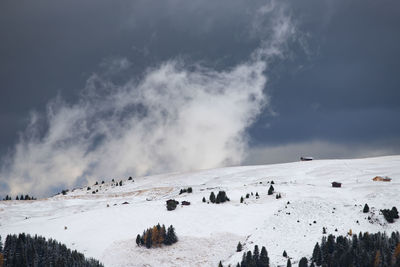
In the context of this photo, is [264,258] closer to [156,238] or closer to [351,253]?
[351,253]

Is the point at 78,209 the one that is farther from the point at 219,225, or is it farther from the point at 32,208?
the point at 219,225

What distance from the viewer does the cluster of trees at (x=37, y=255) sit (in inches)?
1989

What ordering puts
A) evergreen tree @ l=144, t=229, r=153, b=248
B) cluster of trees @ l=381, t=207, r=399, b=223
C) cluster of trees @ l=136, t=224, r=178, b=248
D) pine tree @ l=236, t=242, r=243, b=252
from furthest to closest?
cluster of trees @ l=136, t=224, r=178, b=248, evergreen tree @ l=144, t=229, r=153, b=248, cluster of trees @ l=381, t=207, r=399, b=223, pine tree @ l=236, t=242, r=243, b=252

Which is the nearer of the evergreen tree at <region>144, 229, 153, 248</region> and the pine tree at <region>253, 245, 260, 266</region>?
the pine tree at <region>253, 245, 260, 266</region>

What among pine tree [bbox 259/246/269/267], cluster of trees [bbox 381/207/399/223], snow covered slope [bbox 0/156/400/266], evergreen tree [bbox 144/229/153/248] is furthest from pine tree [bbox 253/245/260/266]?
cluster of trees [bbox 381/207/399/223]

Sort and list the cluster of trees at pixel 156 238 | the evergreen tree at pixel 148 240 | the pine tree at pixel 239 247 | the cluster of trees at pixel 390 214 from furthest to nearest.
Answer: the cluster of trees at pixel 156 238 → the evergreen tree at pixel 148 240 → the cluster of trees at pixel 390 214 → the pine tree at pixel 239 247

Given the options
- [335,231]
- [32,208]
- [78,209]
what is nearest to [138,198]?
[78,209]

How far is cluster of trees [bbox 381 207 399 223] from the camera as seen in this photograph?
57.3 metres

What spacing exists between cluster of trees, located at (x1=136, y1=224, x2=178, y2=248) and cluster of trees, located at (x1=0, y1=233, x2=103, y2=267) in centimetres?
905

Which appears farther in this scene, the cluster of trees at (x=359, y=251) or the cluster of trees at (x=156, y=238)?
the cluster of trees at (x=156, y=238)

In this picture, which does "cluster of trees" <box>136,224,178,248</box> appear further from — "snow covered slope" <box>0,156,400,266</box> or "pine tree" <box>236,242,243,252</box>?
"pine tree" <box>236,242,243,252</box>

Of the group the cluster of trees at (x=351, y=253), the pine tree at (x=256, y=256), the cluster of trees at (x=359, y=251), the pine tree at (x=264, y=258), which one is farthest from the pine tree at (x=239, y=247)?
the cluster of trees at (x=359, y=251)

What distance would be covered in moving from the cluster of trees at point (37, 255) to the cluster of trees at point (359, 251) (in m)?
33.7

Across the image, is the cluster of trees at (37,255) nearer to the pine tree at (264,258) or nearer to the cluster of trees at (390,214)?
the pine tree at (264,258)
